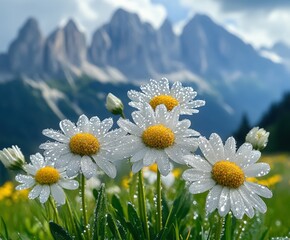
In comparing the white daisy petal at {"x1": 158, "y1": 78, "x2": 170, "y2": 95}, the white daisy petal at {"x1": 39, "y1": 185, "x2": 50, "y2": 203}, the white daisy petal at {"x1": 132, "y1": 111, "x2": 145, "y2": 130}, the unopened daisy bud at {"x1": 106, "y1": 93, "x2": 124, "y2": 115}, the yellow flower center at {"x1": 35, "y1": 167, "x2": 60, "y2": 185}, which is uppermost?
the white daisy petal at {"x1": 158, "y1": 78, "x2": 170, "y2": 95}

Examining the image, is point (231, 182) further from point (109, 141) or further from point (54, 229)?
point (54, 229)

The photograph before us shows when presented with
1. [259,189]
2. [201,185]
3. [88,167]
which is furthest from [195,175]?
[88,167]

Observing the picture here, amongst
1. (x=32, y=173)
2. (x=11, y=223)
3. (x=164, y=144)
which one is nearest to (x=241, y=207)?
(x=164, y=144)

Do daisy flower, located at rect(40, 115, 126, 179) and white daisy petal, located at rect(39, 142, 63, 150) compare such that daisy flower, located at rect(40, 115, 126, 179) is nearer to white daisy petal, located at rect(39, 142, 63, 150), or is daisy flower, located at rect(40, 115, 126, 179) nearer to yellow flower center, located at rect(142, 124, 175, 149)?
white daisy petal, located at rect(39, 142, 63, 150)

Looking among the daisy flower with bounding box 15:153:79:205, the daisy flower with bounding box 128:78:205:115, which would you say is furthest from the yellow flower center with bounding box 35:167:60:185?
the daisy flower with bounding box 128:78:205:115

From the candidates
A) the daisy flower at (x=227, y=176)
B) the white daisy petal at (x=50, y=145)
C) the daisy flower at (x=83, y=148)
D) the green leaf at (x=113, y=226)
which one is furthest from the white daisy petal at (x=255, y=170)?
the white daisy petal at (x=50, y=145)

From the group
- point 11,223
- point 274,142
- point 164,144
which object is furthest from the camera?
point 274,142

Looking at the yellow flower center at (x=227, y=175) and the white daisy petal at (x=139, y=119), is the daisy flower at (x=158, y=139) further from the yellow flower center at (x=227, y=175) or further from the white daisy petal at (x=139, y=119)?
the yellow flower center at (x=227, y=175)
